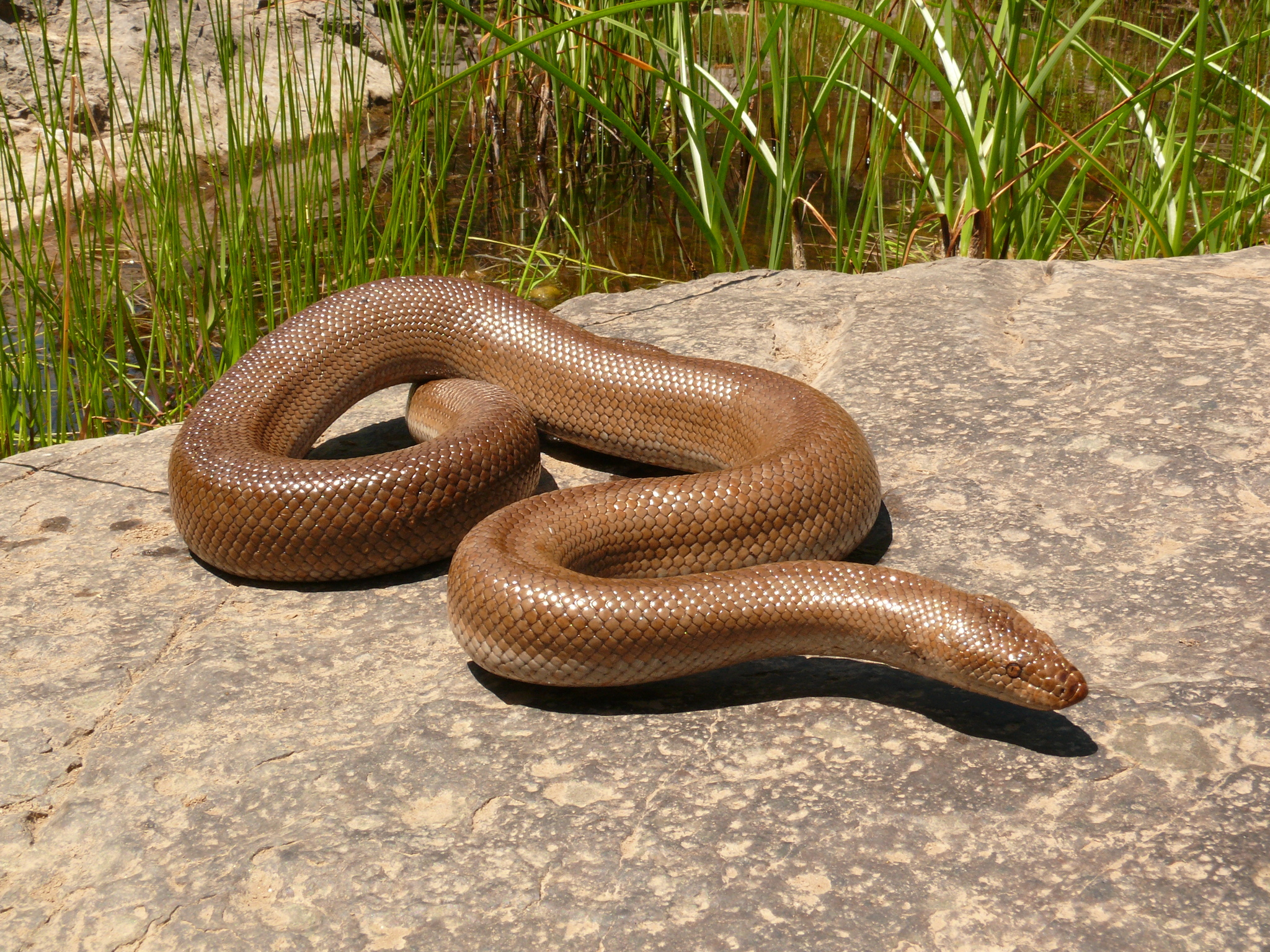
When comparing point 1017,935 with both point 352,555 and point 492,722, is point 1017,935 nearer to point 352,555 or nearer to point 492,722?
point 492,722

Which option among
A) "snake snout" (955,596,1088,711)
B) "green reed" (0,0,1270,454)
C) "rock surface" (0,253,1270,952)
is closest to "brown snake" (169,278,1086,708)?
"snake snout" (955,596,1088,711)

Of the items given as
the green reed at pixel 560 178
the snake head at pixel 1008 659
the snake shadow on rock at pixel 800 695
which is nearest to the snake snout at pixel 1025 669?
the snake head at pixel 1008 659

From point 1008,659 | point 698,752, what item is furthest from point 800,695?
point 1008,659

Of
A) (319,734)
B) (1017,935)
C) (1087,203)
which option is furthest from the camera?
(1087,203)

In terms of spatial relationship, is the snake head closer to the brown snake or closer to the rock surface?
the brown snake

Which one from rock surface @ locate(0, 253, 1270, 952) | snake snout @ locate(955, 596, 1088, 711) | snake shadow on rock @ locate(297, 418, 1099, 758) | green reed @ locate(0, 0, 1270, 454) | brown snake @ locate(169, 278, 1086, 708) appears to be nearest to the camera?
rock surface @ locate(0, 253, 1270, 952)

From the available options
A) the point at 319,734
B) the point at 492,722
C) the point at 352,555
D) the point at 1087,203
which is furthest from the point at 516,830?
the point at 1087,203

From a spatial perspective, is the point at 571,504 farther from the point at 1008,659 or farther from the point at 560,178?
the point at 560,178
